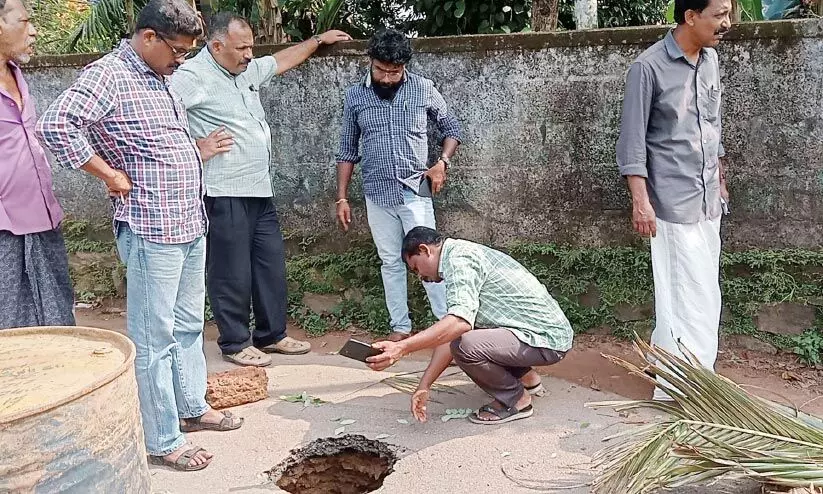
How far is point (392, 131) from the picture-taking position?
4.52m

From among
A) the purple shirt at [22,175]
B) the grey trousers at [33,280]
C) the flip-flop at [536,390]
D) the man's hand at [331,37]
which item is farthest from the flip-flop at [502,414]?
the man's hand at [331,37]

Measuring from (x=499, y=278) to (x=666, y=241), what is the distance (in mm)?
832

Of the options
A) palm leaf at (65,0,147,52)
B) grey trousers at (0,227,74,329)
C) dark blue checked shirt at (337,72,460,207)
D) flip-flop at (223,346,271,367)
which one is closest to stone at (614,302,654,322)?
dark blue checked shirt at (337,72,460,207)

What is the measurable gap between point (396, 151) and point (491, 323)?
136 cm

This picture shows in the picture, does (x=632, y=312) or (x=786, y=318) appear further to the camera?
(x=632, y=312)

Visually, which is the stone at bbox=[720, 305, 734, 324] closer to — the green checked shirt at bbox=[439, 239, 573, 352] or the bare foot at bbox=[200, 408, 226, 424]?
the green checked shirt at bbox=[439, 239, 573, 352]

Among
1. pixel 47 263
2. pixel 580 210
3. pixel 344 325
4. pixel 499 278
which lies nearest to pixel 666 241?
pixel 499 278

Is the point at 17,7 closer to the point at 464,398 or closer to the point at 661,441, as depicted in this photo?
the point at 464,398

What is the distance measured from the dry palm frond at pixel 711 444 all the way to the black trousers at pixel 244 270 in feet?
7.67

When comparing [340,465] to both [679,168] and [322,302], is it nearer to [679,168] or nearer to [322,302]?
[322,302]

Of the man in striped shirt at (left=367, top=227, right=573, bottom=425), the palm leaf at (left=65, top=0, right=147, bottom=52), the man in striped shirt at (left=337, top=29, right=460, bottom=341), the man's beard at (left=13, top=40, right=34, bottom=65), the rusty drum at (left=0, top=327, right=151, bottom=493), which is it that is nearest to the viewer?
the rusty drum at (left=0, top=327, right=151, bottom=493)

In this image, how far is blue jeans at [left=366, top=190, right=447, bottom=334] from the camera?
457 centimetres

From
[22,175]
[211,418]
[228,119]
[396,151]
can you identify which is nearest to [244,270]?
[228,119]

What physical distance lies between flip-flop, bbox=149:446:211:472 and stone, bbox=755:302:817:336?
3.17m
